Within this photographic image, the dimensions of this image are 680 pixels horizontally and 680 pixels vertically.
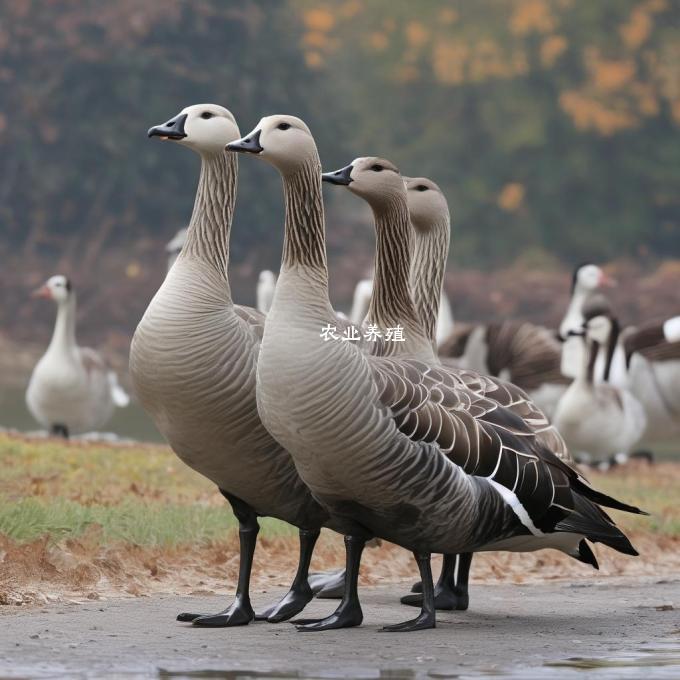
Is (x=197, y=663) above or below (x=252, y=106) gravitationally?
below

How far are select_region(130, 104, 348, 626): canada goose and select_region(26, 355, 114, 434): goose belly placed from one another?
294 inches

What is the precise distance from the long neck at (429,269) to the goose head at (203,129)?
134 centimetres

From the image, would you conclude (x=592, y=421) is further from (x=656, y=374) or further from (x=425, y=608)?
(x=425, y=608)

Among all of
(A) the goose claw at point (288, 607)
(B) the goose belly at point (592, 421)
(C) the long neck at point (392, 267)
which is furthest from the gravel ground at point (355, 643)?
(B) the goose belly at point (592, 421)

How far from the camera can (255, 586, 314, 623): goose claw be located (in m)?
6.22

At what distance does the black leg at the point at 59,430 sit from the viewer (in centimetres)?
1406

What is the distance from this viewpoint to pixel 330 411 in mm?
5535

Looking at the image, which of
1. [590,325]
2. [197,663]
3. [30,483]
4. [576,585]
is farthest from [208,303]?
[590,325]

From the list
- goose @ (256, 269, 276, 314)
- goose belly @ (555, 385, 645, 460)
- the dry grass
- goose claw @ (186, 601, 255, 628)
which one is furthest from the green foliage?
goose claw @ (186, 601, 255, 628)

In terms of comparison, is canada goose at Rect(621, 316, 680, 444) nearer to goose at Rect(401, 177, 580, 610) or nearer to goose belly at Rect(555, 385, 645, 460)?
goose belly at Rect(555, 385, 645, 460)

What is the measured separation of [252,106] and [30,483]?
21.1 metres

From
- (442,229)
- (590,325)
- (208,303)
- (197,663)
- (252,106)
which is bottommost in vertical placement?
(197,663)

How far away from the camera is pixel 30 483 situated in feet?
30.2

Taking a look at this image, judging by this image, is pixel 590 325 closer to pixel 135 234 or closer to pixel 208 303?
pixel 208 303
